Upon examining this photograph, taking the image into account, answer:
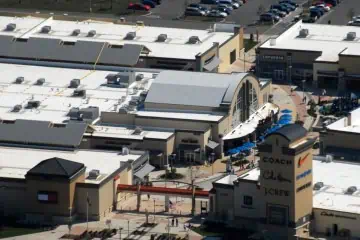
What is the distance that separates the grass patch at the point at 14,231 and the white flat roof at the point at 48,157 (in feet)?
13.7

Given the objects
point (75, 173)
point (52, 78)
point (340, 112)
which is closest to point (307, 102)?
point (340, 112)

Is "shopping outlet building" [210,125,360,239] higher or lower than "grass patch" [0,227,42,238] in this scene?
higher

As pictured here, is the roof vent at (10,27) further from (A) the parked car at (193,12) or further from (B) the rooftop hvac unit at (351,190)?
(B) the rooftop hvac unit at (351,190)

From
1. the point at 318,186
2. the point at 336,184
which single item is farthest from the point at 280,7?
the point at 318,186

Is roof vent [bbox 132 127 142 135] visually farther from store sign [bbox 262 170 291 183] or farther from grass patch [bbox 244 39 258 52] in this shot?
grass patch [bbox 244 39 258 52]

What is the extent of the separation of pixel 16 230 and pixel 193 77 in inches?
961

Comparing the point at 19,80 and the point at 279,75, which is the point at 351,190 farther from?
the point at 279,75

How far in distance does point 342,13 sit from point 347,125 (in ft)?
139

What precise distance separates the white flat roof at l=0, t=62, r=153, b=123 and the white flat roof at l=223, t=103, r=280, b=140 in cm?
781

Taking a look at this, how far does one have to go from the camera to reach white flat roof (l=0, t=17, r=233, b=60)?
551 feet

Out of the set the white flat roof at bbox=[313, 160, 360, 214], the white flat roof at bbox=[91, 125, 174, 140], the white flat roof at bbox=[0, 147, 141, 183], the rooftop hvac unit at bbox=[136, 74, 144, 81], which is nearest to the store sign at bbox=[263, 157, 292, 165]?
the white flat roof at bbox=[313, 160, 360, 214]

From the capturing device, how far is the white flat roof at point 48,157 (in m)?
139

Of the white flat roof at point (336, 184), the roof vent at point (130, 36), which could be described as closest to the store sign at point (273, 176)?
the white flat roof at point (336, 184)

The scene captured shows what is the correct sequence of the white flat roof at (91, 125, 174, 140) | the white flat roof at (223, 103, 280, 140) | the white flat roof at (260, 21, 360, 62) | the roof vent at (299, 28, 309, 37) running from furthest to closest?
the roof vent at (299, 28, 309, 37)
the white flat roof at (260, 21, 360, 62)
the white flat roof at (223, 103, 280, 140)
the white flat roof at (91, 125, 174, 140)
